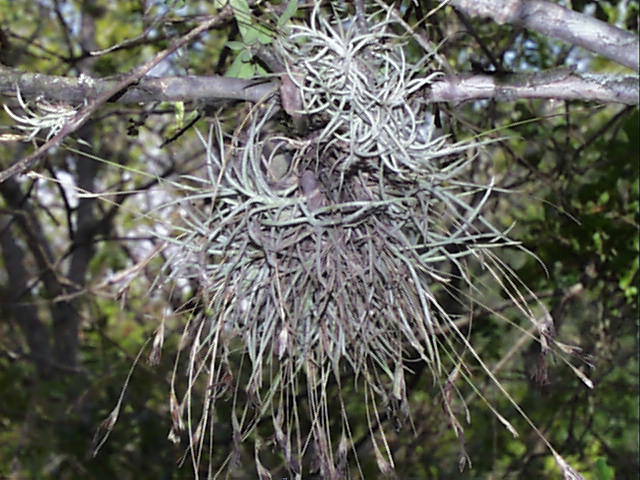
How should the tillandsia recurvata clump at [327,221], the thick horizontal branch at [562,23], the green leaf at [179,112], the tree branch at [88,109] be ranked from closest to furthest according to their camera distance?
the tree branch at [88,109], the tillandsia recurvata clump at [327,221], the thick horizontal branch at [562,23], the green leaf at [179,112]

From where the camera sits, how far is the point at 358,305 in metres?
1.03

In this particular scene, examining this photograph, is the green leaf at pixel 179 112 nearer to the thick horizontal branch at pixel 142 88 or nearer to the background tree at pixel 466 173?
the background tree at pixel 466 173

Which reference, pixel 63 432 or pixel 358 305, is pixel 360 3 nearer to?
pixel 358 305

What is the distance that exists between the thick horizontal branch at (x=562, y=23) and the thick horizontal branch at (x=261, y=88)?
4 cm

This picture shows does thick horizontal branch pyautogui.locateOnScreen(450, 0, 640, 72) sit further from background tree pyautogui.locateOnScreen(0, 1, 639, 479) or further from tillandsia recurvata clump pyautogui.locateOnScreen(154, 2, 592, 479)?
tillandsia recurvata clump pyautogui.locateOnScreen(154, 2, 592, 479)

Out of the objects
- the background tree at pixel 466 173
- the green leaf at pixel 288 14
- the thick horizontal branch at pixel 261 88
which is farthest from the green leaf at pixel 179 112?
the green leaf at pixel 288 14

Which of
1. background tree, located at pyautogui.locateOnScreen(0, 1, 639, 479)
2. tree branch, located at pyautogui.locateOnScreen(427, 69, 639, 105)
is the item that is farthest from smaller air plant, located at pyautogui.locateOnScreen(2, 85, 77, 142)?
tree branch, located at pyautogui.locateOnScreen(427, 69, 639, 105)

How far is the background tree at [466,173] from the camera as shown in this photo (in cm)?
106

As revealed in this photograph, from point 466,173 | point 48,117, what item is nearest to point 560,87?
point 48,117

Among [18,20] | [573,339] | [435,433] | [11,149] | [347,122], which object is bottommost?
[435,433]

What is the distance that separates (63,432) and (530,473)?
1.41 metres

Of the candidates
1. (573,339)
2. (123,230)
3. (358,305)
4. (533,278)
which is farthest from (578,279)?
(123,230)

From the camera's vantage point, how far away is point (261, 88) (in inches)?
41.6

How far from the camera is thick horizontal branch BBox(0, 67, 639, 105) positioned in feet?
3.32
